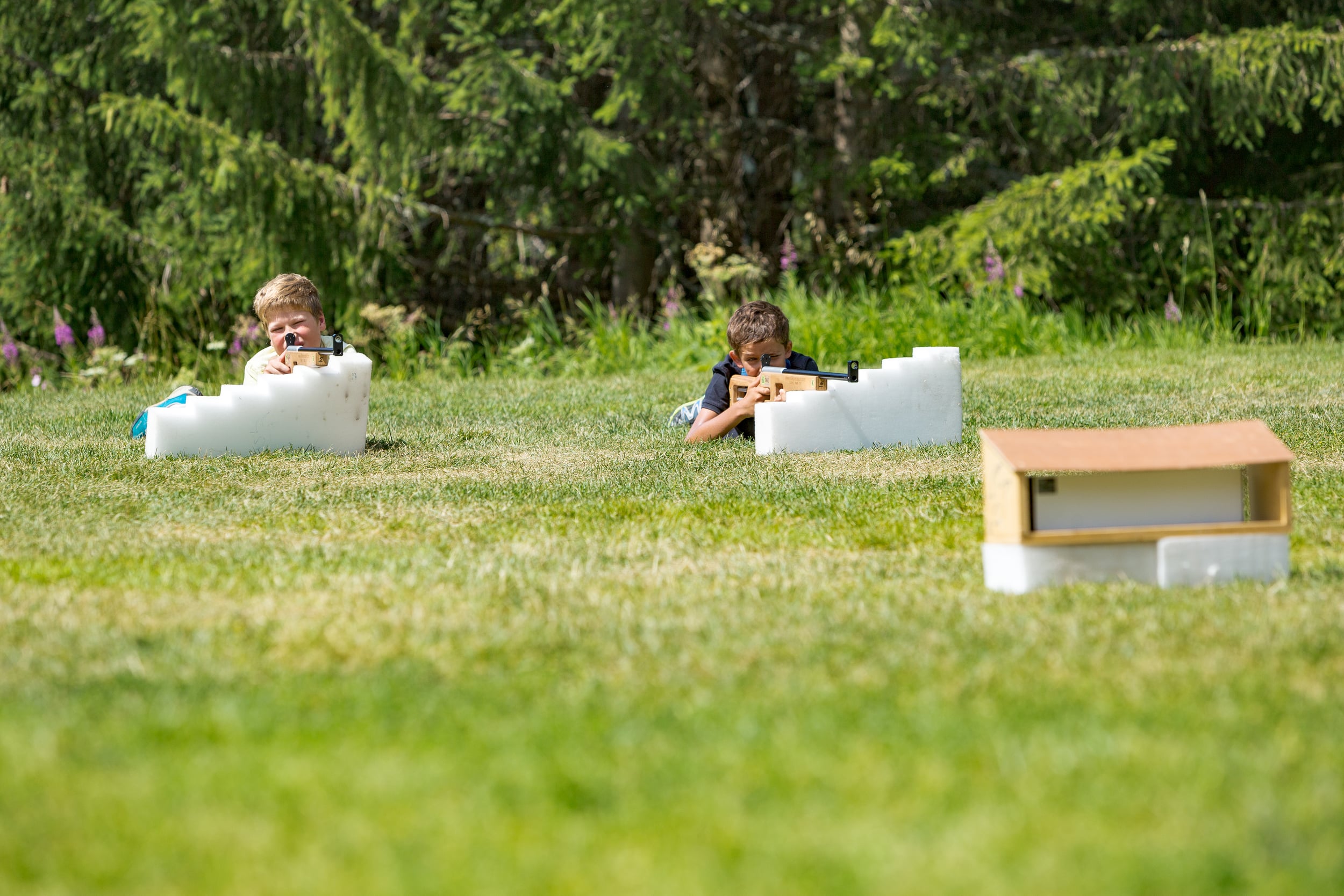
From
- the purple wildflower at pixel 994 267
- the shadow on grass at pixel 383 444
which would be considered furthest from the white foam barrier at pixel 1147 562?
the purple wildflower at pixel 994 267

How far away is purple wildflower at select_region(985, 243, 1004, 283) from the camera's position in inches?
520

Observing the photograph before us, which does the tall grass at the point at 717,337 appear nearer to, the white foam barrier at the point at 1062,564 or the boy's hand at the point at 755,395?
the boy's hand at the point at 755,395

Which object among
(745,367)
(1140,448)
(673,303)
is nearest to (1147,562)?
(1140,448)

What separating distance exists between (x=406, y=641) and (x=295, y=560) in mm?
1118

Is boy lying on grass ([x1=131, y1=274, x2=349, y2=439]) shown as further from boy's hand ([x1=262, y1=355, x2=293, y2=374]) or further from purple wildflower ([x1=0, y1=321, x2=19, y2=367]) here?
purple wildflower ([x1=0, y1=321, x2=19, y2=367])

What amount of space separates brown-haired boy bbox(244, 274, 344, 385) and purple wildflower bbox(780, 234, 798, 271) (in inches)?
301

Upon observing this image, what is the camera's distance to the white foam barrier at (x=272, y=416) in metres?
6.86

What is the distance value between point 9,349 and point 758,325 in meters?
9.08

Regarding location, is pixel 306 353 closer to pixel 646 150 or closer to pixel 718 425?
pixel 718 425

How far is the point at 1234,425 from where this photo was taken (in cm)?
404

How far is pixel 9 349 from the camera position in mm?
13664

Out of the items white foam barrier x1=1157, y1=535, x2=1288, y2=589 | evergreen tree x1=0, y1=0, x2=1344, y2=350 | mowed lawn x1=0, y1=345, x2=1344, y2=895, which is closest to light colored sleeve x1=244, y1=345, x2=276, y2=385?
mowed lawn x1=0, y1=345, x2=1344, y2=895

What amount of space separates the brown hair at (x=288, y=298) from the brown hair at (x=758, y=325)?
2.00 metres

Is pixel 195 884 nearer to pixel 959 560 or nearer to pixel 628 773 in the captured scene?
pixel 628 773
